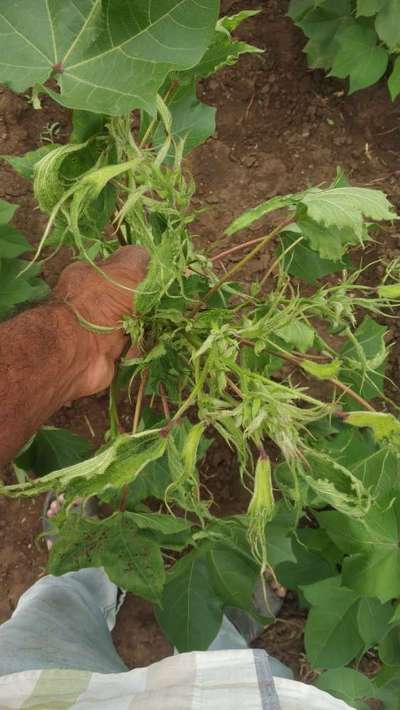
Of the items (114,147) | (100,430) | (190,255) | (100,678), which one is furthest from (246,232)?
(100,678)

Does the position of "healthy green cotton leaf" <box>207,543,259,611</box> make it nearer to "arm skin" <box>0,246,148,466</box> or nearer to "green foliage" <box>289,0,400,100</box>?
"arm skin" <box>0,246,148,466</box>

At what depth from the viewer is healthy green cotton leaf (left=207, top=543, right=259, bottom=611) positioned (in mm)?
964

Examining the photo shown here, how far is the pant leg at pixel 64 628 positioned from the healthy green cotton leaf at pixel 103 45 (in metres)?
0.72

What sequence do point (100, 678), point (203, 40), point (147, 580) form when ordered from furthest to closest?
point (147, 580), point (100, 678), point (203, 40)

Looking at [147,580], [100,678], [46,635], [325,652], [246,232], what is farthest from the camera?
[246,232]

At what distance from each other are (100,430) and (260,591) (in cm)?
52

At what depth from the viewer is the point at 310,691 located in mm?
560

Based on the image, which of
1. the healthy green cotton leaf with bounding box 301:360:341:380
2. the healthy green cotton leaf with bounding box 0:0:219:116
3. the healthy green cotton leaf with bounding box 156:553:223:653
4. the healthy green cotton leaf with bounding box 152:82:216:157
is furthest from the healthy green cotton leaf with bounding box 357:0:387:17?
the healthy green cotton leaf with bounding box 156:553:223:653

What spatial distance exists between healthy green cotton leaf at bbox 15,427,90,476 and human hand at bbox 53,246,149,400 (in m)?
0.24

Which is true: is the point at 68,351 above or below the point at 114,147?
below

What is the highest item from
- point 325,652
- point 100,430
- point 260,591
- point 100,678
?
point 100,678

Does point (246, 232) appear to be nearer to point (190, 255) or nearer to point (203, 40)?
point (190, 255)

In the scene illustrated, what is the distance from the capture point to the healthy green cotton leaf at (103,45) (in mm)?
530

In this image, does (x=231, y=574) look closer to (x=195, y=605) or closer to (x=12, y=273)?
(x=195, y=605)
